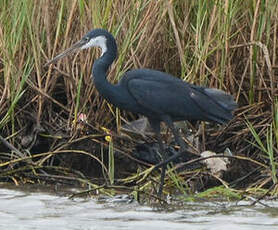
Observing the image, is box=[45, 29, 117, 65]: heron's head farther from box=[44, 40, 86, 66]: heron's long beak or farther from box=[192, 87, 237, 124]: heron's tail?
box=[192, 87, 237, 124]: heron's tail

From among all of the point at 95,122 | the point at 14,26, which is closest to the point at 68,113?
the point at 95,122

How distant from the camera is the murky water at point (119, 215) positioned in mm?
5664

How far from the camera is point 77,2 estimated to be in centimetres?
749

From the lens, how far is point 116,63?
7.42 metres

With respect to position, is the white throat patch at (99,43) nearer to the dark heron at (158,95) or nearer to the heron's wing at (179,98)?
the dark heron at (158,95)

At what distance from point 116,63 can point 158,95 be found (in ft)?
2.25

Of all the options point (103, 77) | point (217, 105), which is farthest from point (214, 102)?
point (103, 77)

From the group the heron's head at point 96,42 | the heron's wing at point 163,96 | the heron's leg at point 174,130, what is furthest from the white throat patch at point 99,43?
the heron's leg at point 174,130

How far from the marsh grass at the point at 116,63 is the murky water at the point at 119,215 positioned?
0.70m

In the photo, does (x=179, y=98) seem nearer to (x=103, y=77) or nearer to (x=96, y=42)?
(x=103, y=77)

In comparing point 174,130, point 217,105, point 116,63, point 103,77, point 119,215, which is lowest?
point 119,215

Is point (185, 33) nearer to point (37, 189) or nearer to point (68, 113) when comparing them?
point (68, 113)

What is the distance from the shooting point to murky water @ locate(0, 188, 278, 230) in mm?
5664

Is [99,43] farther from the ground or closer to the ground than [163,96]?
farther from the ground
